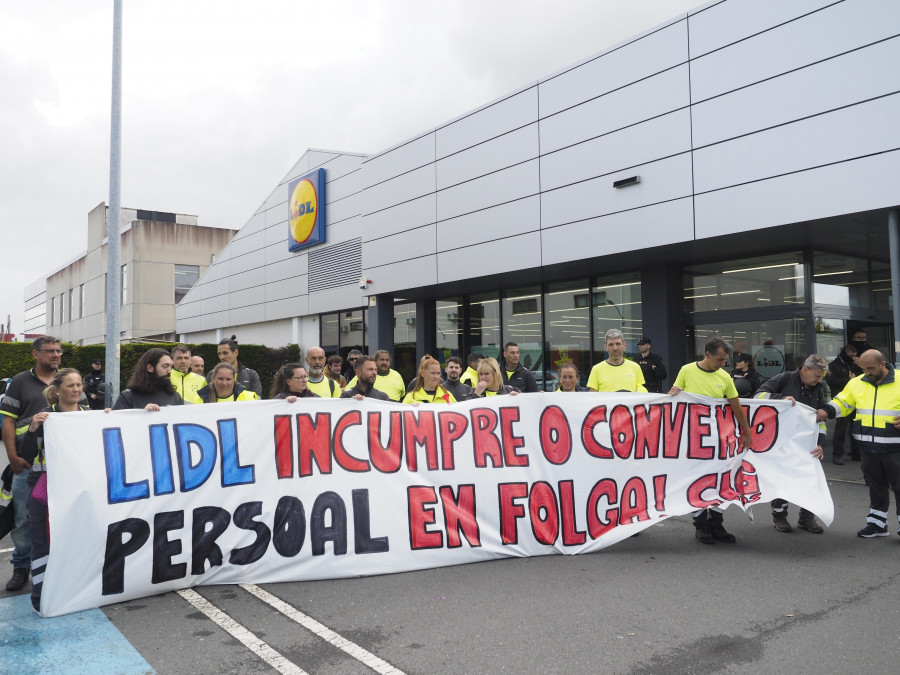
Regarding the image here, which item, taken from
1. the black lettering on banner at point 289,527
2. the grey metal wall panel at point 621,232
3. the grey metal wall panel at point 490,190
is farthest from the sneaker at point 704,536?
the grey metal wall panel at point 490,190

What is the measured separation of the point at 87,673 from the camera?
11.7ft

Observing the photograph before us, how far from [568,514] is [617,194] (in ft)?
28.8

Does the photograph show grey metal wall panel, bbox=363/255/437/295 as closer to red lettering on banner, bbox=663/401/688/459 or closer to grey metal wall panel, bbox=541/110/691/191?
grey metal wall panel, bbox=541/110/691/191

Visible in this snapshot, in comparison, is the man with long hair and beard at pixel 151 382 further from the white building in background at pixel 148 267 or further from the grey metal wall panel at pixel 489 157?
the white building in background at pixel 148 267

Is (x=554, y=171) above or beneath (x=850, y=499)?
above

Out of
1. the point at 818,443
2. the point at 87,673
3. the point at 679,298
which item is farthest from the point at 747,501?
A: the point at 679,298

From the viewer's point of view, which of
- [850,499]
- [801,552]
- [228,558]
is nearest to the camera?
[228,558]

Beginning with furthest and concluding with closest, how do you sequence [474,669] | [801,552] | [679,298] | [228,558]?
[679,298] → [801,552] → [228,558] → [474,669]

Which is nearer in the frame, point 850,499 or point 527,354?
point 850,499

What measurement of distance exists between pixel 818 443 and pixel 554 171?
30.0 feet

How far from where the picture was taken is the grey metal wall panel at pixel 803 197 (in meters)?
9.50

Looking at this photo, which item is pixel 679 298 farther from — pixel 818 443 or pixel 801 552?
pixel 801 552

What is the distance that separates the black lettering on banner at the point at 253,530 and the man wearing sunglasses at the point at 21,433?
1559mm

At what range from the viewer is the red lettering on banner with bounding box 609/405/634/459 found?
6254 mm
